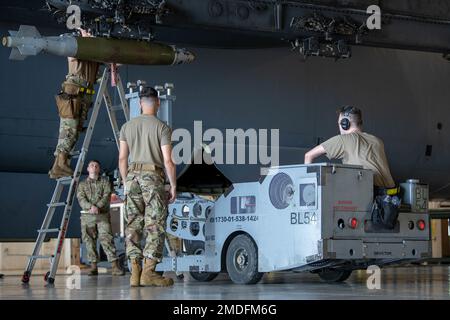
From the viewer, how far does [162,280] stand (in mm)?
8375

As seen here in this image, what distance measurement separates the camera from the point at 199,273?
1027 centimetres

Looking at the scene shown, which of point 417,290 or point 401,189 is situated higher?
point 401,189

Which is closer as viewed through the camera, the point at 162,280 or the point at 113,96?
the point at 162,280

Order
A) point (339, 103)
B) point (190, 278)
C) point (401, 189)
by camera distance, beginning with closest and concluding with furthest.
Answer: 1. point (401, 189)
2. point (190, 278)
3. point (339, 103)

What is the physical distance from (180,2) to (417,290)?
545 centimetres

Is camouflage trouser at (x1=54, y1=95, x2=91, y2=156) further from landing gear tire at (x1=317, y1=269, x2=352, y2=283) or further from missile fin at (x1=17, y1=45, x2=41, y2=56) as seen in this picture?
landing gear tire at (x1=317, y1=269, x2=352, y2=283)

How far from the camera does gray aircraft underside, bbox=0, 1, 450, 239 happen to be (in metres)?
12.9

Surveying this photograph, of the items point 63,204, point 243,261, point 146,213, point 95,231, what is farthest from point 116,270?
point 146,213

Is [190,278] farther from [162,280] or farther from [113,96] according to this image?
[113,96]

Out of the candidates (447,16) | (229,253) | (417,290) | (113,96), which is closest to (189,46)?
(113,96)

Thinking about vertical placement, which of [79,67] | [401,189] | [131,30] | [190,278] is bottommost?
[190,278]

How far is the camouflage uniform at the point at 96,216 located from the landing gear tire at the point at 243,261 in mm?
3306

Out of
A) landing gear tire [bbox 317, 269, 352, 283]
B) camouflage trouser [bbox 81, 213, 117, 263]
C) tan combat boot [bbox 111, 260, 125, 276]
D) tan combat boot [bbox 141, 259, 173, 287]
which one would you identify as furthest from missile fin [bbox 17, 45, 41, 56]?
landing gear tire [bbox 317, 269, 352, 283]
